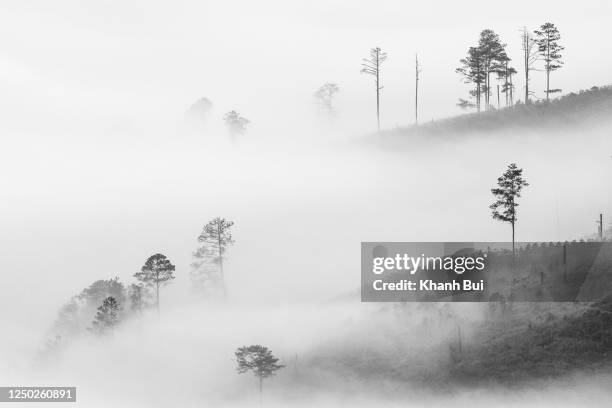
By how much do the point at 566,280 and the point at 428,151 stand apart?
181 ft

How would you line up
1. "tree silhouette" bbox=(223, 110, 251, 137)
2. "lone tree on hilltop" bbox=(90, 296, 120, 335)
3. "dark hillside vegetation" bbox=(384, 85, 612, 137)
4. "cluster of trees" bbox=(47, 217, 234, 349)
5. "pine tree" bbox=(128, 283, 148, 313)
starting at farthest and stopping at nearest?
"tree silhouette" bbox=(223, 110, 251, 137) < "dark hillside vegetation" bbox=(384, 85, 612, 137) < "pine tree" bbox=(128, 283, 148, 313) < "cluster of trees" bbox=(47, 217, 234, 349) < "lone tree on hilltop" bbox=(90, 296, 120, 335)

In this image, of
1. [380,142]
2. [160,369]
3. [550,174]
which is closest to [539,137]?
[550,174]

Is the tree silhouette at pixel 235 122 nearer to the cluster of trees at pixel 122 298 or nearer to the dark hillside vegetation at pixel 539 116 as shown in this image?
the dark hillside vegetation at pixel 539 116

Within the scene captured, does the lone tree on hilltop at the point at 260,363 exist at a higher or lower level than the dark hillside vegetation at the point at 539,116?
lower

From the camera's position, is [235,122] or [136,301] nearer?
[136,301]

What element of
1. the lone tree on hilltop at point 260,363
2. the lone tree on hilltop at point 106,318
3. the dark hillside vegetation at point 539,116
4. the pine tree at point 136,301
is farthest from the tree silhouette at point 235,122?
the lone tree on hilltop at point 260,363

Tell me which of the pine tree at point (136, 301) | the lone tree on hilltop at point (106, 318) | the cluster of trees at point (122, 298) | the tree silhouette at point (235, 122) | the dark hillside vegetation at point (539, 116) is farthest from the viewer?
the tree silhouette at point (235, 122)

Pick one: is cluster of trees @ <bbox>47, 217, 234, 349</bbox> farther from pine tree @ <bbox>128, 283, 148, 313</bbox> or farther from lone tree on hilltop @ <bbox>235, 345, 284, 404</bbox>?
lone tree on hilltop @ <bbox>235, 345, 284, 404</bbox>

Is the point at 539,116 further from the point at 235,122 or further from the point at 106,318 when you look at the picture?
the point at 106,318

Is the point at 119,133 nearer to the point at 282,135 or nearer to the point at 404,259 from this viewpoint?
the point at 282,135

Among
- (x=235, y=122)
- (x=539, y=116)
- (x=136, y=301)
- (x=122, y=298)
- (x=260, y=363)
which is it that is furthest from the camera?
(x=235, y=122)

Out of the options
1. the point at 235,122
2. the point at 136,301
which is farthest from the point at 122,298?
the point at 235,122

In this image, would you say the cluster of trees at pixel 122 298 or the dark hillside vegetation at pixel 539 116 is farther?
the dark hillside vegetation at pixel 539 116

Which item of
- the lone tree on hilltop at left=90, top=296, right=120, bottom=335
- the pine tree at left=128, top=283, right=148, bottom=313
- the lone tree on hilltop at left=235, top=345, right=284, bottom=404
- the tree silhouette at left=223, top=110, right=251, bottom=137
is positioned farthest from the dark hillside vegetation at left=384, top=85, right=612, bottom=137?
the lone tree on hilltop at left=235, top=345, right=284, bottom=404
